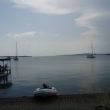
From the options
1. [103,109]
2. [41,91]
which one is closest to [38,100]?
[41,91]

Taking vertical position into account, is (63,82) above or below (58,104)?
above

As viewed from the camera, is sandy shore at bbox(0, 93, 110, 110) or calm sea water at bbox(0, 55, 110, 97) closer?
sandy shore at bbox(0, 93, 110, 110)

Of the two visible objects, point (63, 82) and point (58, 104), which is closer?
Answer: point (58, 104)

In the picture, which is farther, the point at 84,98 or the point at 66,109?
the point at 84,98

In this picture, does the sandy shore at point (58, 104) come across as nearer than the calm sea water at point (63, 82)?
Yes

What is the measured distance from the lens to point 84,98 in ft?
100

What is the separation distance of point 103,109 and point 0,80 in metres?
45.5

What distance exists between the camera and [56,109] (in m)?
20.2

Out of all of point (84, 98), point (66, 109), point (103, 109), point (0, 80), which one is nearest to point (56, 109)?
point (66, 109)

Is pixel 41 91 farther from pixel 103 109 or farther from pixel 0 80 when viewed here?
pixel 0 80

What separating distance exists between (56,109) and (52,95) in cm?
1174

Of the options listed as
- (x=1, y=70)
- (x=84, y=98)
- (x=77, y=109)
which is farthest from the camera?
(x=1, y=70)

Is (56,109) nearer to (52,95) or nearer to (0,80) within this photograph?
(52,95)

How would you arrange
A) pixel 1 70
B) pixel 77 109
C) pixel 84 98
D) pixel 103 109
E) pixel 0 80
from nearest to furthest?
1. pixel 103 109
2. pixel 77 109
3. pixel 84 98
4. pixel 0 80
5. pixel 1 70
